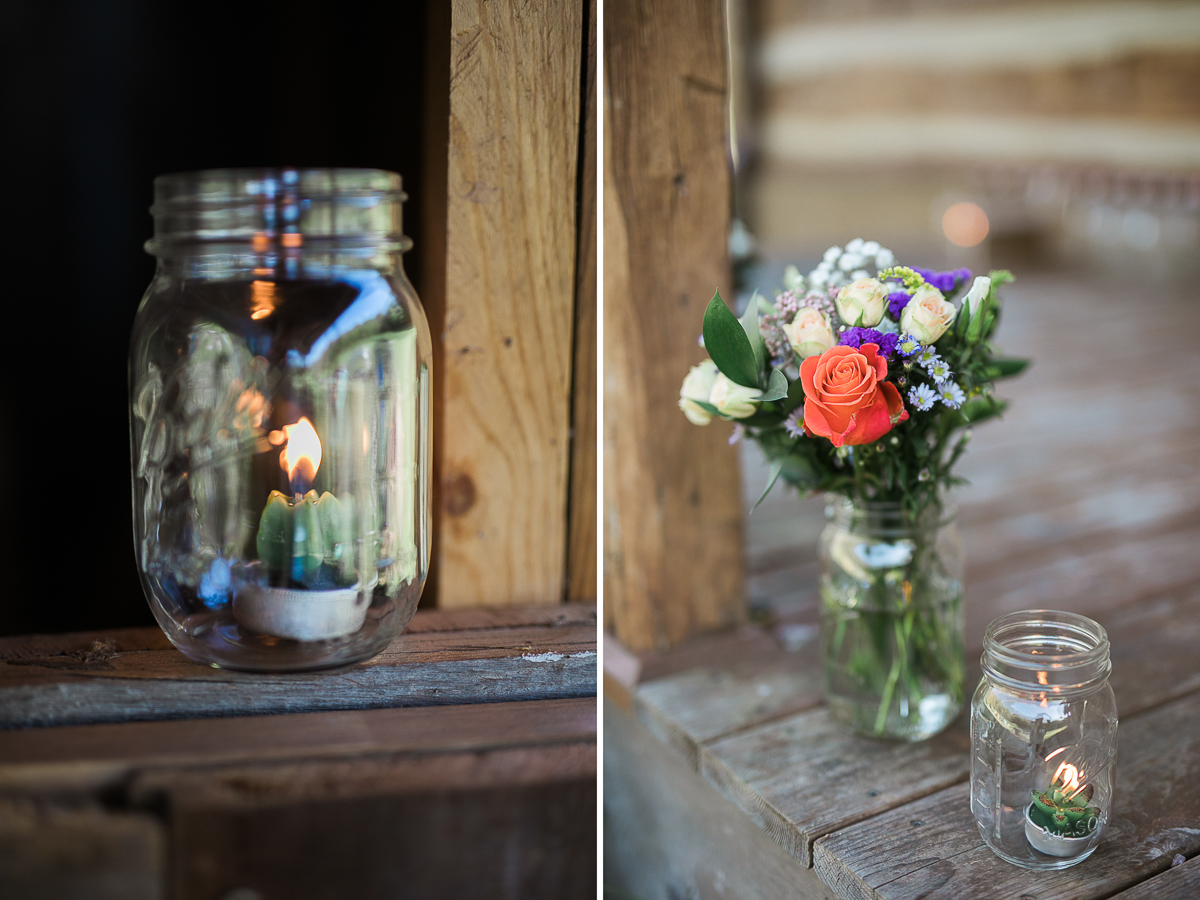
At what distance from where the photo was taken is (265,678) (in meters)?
0.84

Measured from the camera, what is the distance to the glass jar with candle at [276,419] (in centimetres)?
81

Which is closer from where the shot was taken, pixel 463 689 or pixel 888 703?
pixel 463 689

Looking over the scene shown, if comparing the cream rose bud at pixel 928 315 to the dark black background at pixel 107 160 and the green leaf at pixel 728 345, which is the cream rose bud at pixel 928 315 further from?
the dark black background at pixel 107 160

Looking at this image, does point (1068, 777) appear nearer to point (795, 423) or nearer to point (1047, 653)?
point (1047, 653)

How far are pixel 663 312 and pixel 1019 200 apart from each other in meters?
4.37

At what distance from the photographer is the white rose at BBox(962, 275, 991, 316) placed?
0.96 m

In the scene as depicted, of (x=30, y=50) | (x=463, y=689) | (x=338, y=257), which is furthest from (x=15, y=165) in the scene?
(x=463, y=689)

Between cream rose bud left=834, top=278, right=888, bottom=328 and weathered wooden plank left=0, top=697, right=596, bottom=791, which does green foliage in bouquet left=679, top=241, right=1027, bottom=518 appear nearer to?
cream rose bud left=834, top=278, right=888, bottom=328

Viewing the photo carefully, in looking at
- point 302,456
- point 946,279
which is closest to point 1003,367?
point 946,279

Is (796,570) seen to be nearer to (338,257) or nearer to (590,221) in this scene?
(590,221)

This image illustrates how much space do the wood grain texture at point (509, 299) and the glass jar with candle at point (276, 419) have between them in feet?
0.38

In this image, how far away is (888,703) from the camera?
1.14 metres

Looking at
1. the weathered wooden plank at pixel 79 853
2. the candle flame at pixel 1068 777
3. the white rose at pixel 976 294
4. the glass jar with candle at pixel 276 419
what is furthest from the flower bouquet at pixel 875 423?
the weathered wooden plank at pixel 79 853

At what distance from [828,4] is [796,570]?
499 centimetres
